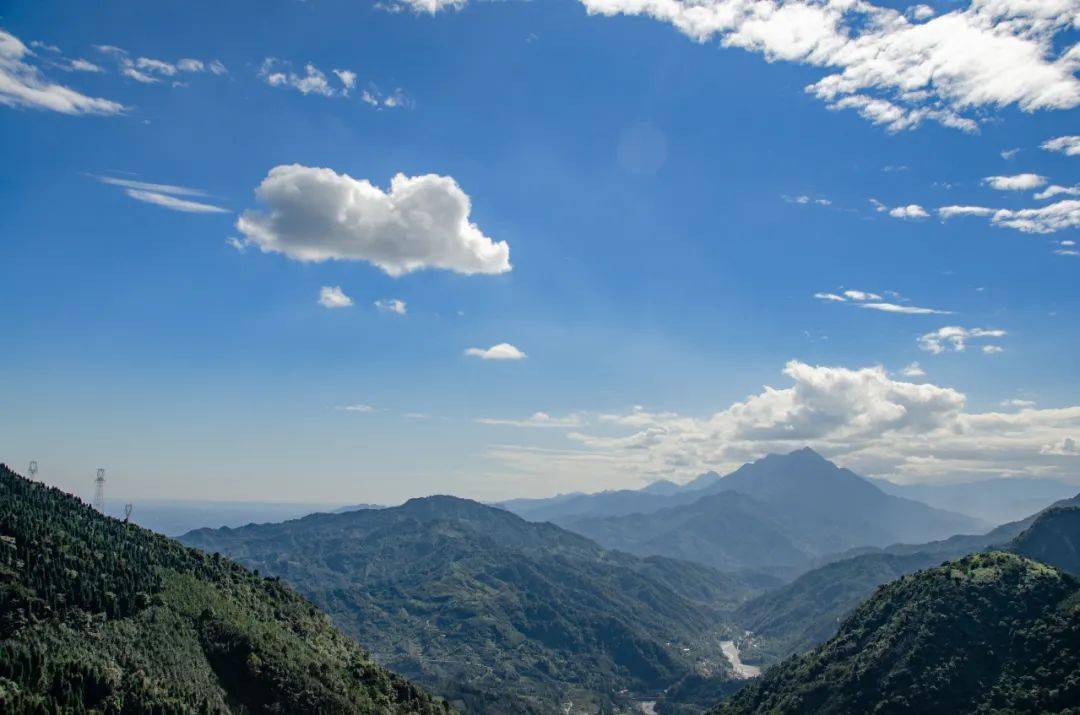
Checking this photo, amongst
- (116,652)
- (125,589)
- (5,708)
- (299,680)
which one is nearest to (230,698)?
(299,680)

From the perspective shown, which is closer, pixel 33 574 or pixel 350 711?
pixel 33 574

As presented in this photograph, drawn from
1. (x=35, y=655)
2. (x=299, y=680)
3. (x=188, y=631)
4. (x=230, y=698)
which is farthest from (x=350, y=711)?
(x=35, y=655)

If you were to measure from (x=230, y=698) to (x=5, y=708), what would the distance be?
59823 millimetres

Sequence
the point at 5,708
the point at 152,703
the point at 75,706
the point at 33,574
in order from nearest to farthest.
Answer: the point at 5,708, the point at 75,706, the point at 152,703, the point at 33,574

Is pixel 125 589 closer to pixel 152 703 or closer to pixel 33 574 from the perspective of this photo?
pixel 33 574

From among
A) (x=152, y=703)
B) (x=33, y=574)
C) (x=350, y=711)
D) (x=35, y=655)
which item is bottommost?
(x=350, y=711)

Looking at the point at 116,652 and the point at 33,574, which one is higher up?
the point at 33,574

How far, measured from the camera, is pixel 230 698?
18262 cm

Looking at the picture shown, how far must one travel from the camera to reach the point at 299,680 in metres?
195

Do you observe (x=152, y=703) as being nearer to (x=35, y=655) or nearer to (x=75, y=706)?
(x=75, y=706)

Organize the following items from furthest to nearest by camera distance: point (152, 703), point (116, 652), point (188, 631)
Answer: point (188, 631)
point (116, 652)
point (152, 703)

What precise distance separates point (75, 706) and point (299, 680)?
64360 millimetres

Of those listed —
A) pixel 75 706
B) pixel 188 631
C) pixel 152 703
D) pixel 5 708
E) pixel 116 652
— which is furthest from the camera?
pixel 188 631

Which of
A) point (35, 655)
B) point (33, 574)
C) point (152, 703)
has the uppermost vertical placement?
point (33, 574)
